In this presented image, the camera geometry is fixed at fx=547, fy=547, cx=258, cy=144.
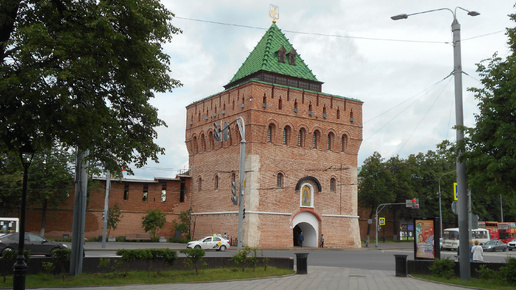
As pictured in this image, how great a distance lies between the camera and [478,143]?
18609 mm

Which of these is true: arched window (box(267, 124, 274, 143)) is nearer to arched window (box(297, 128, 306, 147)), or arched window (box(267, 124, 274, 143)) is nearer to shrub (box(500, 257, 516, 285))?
arched window (box(297, 128, 306, 147))

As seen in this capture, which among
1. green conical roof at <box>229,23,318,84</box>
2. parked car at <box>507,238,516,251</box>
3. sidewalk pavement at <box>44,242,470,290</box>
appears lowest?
parked car at <box>507,238,516,251</box>

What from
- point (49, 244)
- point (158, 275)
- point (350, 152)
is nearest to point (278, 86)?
point (350, 152)

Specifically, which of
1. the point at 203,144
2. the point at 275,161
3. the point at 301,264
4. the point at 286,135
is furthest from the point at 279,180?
the point at 301,264

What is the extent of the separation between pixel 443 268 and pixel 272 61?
37133 mm

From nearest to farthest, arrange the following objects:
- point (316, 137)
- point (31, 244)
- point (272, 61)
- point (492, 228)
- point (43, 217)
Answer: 1. point (31, 244)
2. point (43, 217)
3. point (316, 137)
4. point (272, 61)
5. point (492, 228)

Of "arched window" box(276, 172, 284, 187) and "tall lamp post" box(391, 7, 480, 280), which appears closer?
"tall lamp post" box(391, 7, 480, 280)

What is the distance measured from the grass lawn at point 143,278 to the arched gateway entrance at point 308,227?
30.7 meters

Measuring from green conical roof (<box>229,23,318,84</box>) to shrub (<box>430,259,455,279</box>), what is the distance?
3507 centimetres

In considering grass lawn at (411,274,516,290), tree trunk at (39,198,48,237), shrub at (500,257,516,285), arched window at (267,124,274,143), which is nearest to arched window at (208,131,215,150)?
arched window at (267,124,274,143)

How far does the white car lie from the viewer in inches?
1699

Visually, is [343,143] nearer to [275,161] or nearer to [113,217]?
[275,161]

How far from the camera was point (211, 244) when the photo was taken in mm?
43594

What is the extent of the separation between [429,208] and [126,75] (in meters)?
65.0
